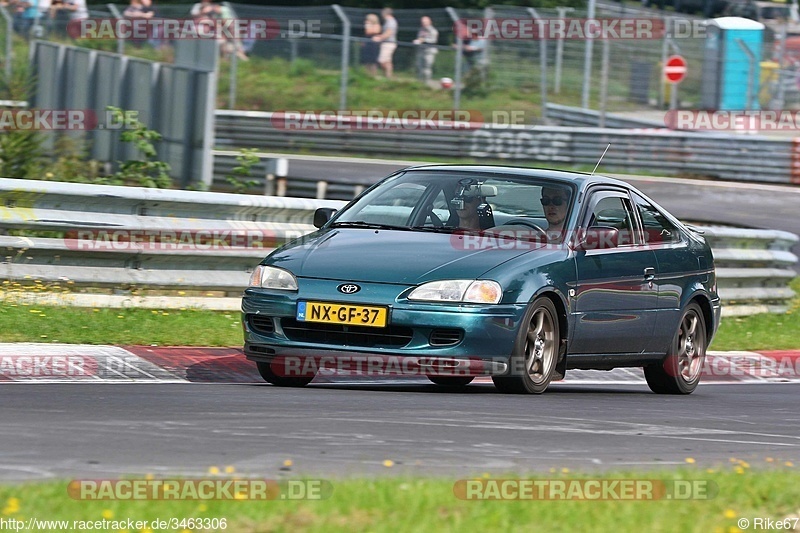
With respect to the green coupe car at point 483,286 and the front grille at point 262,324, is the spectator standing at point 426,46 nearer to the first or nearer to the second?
the green coupe car at point 483,286

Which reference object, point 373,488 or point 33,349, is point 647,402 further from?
point 373,488

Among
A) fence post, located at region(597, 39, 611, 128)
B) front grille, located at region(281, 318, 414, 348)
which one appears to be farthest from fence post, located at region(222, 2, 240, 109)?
front grille, located at region(281, 318, 414, 348)

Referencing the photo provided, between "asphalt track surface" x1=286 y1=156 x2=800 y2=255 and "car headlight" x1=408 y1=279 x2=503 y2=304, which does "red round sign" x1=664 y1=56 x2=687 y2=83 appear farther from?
"car headlight" x1=408 y1=279 x2=503 y2=304

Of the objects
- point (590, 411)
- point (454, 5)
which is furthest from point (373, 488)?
point (454, 5)

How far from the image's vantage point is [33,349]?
28.5 feet

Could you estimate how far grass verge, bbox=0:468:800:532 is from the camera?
4.41 metres

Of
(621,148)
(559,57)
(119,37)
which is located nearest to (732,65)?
(621,148)

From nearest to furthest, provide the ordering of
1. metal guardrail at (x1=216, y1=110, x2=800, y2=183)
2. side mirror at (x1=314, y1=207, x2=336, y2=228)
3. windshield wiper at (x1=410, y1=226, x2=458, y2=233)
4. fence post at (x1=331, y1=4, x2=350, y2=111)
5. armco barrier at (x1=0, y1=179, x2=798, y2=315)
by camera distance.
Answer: windshield wiper at (x1=410, y1=226, x2=458, y2=233) → side mirror at (x1=314, y1=207, x2=336, y2=228) → armco barrier at (x1=0, y1=179, x2=798, y2=315) → metal guardrail at (x1=216, y1=110, x2=800, y2=183) → fence post at (x1=331, y1=4, x2=350, y2=111)

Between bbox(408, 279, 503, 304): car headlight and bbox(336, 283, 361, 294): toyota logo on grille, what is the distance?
0.98 ft

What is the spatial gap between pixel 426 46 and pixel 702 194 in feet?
21.3

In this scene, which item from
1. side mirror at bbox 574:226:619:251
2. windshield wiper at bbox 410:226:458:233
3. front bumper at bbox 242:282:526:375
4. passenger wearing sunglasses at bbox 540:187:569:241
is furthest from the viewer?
side mirror at bbox 574:226:619:251

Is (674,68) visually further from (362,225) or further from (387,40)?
(362,225)

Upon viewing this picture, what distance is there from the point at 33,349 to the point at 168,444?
3.17m

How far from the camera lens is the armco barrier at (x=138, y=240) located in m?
10.4
